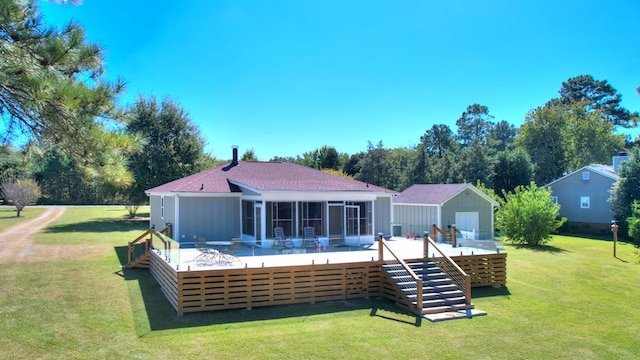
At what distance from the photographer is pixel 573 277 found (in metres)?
17.9

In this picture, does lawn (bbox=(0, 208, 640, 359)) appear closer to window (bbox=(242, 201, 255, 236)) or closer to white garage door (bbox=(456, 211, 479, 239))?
window (bbox=(242, 201, 255, 236))

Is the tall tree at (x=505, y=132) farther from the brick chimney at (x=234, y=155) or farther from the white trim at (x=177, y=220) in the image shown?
the white trim at (x=177, y=220)

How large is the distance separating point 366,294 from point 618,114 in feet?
207

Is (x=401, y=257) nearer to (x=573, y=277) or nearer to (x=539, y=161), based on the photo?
(x=573, y=277)

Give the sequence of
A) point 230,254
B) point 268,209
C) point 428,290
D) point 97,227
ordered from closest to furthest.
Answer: point 230,254
point 428,290
point 268,209
point 97,227

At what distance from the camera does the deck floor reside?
12336 millimetres

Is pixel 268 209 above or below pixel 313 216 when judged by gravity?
above

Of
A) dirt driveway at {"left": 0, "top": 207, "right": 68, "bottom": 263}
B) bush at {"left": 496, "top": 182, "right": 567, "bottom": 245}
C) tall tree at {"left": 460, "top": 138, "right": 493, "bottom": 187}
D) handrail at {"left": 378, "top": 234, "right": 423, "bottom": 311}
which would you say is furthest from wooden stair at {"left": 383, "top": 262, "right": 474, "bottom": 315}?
tall tree at {"left": 460, "top": 138, "right": 493, "bottom": 187}

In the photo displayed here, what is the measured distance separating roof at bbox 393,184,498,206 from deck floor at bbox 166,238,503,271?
1035 cm

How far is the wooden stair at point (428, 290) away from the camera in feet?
41.1

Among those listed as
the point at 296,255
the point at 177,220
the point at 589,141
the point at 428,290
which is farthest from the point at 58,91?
the point at 589,141

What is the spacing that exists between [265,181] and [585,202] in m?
28.7

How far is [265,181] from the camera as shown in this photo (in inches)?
790

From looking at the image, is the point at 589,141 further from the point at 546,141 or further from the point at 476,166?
the point at 476,166
